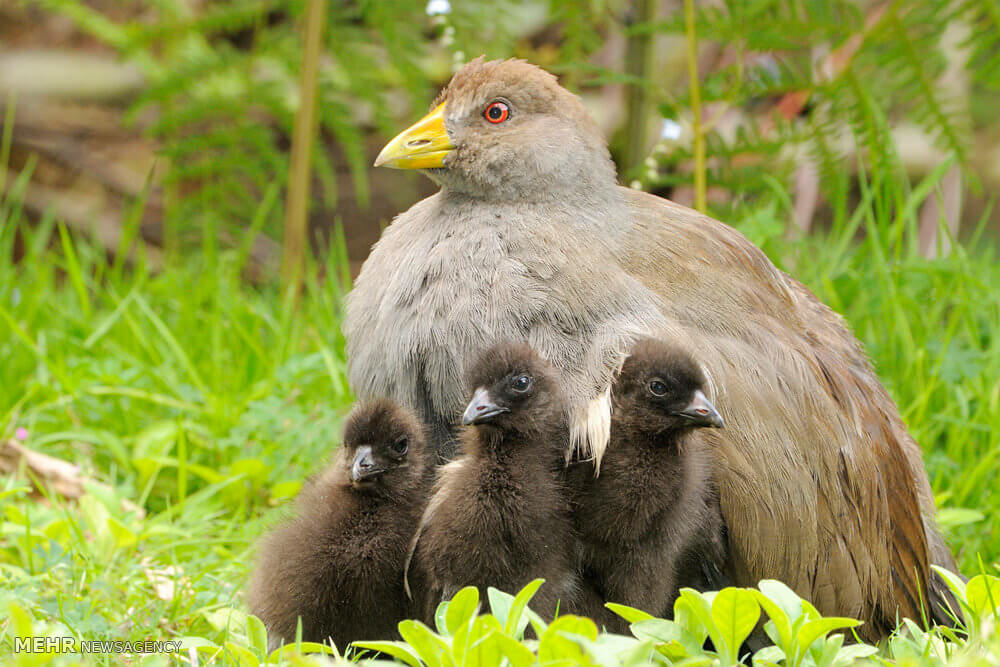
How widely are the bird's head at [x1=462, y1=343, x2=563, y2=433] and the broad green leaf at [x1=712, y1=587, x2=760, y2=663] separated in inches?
27.5

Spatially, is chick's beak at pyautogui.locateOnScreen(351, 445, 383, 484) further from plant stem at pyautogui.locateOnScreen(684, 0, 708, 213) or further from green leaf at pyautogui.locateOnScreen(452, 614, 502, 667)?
plant stem at pyautogui.locateOnScreen(684, 0, 708, 213)

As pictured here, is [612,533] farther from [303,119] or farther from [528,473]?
[303,119]

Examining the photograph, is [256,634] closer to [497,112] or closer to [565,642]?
[565,642]

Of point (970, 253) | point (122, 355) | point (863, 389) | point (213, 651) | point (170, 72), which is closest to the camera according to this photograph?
point (213, 651)

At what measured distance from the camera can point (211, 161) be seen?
6.34 meters

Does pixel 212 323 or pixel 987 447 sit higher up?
pixel 212 323

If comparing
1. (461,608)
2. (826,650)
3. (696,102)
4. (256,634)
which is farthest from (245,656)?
(696,102)

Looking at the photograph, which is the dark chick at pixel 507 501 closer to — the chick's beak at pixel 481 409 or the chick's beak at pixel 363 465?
the chick's beak at pixel 481 409

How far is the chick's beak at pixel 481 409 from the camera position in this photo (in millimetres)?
2955

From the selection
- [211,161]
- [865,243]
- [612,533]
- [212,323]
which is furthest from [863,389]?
[211,161]

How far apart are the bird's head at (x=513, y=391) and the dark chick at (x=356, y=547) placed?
11.2 inches

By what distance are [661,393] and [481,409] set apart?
0.47 meters

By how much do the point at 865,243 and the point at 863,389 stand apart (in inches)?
73.5

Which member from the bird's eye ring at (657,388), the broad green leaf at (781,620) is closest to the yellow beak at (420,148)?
the bird's eye ring at (657,388)
